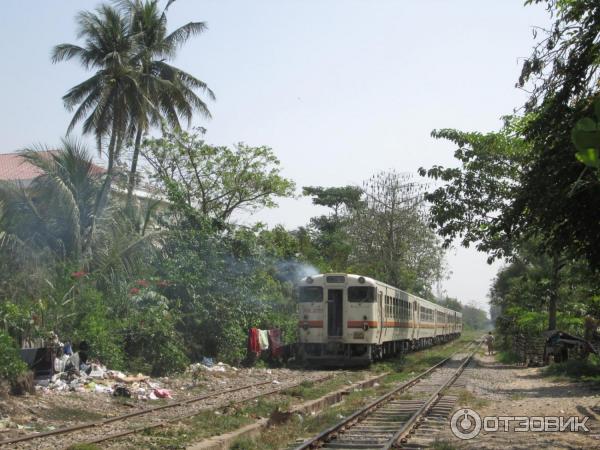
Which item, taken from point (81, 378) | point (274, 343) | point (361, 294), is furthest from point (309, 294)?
point (81, 378)

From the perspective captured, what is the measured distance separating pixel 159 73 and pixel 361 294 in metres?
13.0

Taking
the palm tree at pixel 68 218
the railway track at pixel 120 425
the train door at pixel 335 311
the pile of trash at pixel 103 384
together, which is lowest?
the railway track at pixel 120 425

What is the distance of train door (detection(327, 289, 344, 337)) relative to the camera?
70.6ft

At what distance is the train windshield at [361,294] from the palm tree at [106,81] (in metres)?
10.2

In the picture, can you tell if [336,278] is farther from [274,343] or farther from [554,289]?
[554,289]

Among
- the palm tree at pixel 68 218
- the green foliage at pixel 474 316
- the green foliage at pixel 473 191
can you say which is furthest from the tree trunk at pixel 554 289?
the green foliage at pixel 474 316

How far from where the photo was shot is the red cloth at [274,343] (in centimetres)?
2300

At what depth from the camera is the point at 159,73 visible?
2811 cm

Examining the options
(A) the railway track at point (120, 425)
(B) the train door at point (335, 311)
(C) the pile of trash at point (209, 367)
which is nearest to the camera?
(A) the railway track at point (120, 425)

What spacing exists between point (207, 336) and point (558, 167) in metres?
13.4

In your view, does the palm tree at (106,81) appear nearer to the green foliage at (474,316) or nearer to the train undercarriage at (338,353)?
the train undercarriage at (338,353)

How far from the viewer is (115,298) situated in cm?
1747

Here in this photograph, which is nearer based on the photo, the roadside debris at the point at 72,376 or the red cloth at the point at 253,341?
the roadside debris at the point at 72,376

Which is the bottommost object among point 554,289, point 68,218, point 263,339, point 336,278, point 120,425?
point 120,425
